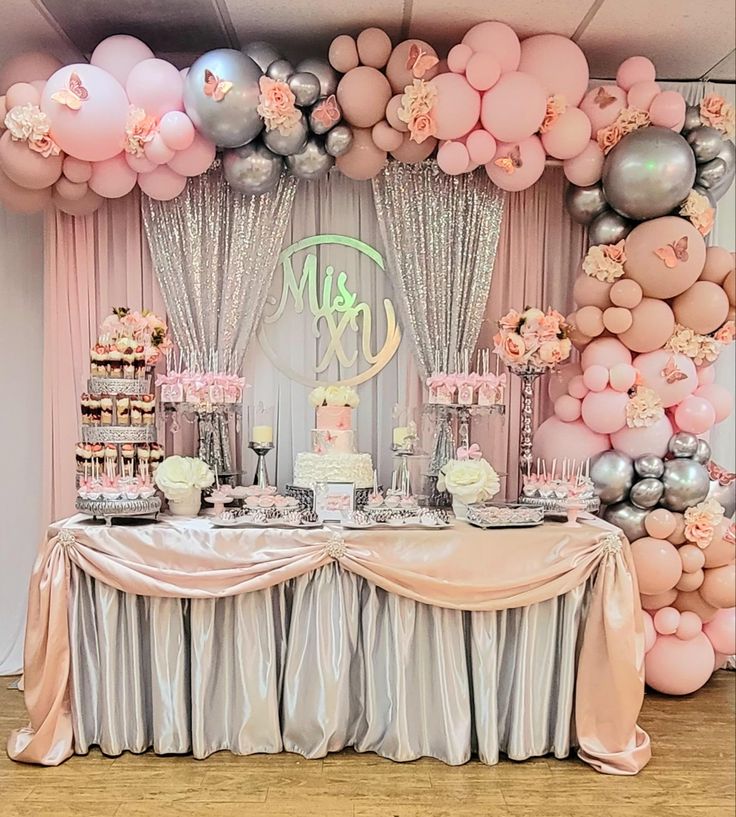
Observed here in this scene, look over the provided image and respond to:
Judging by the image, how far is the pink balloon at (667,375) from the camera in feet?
9.98

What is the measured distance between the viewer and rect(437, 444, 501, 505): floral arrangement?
113 inches

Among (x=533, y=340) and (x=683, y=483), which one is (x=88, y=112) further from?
(x=683, y=483)

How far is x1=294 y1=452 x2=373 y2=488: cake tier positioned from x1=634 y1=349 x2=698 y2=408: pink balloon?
3.64 feet

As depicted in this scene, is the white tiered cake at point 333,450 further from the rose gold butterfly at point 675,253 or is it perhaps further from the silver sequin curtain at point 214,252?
the rose gold butterfly at point 675,253

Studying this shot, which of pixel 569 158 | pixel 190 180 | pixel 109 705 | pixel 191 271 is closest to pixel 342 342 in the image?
pixel 191 271

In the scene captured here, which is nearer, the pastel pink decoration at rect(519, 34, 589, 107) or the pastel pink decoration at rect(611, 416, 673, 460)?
the pastel pink decoration at rect(519, 34, 589, 107)

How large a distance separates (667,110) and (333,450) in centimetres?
173

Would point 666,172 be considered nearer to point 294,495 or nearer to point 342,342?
point 342,342

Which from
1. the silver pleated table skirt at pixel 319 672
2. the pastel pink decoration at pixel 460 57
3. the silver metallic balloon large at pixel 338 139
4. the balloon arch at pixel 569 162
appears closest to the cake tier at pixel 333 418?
the silver pleated table skirt at pixel 319 672

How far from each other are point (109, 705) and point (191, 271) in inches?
64.8

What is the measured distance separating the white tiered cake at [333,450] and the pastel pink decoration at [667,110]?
4.93ft

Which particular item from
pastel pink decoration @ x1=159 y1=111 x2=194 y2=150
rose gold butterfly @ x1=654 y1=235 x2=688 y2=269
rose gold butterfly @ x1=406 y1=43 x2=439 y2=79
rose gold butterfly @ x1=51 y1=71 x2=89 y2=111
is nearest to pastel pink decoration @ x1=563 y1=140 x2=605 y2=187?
rose gold butterfly @ x1=654 y1=235 x2=688 y2=269

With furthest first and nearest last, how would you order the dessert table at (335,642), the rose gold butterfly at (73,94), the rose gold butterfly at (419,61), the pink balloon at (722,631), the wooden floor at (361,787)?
the pink balloon at (722,631) < the rose gold butterfly at (419,61) < the rose gold butterfly at (73,94) < the dessert table at (335,642) < the wooden floor at (361,787)

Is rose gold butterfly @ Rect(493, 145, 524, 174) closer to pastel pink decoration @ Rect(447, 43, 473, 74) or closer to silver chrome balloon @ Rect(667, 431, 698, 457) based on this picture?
pastel pink decoration @ Rect(447, 43, 473, 74)
